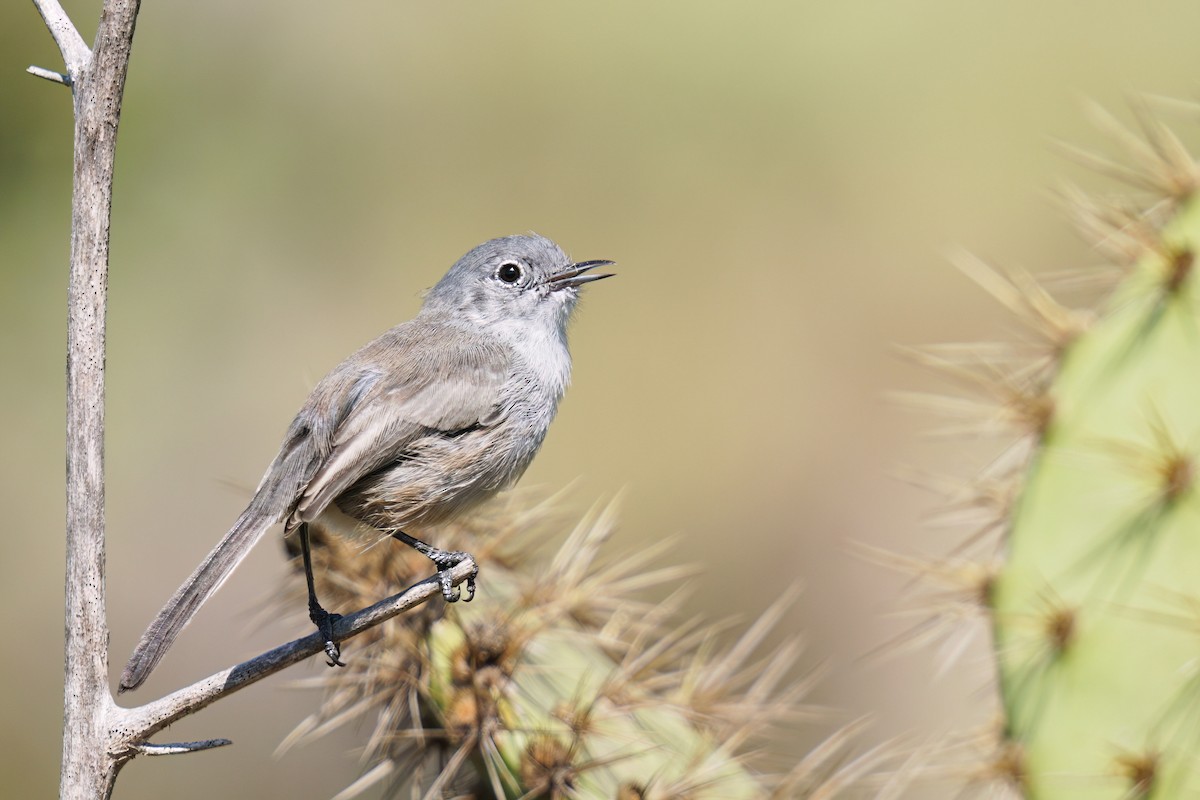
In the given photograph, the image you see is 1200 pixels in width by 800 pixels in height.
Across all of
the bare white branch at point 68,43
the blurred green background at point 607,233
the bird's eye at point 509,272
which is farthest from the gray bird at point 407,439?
the blurred green background at point 607,233

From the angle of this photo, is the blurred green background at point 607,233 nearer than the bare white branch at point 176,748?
No

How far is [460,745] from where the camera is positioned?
2.47 meters

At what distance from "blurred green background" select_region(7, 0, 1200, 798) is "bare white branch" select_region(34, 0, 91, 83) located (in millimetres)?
4257

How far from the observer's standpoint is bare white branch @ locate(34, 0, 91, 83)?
1791mm

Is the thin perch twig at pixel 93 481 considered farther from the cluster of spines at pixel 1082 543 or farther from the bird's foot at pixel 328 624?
the cluster of spines at pixel 1082 543

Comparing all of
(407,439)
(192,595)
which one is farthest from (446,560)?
(192,595)

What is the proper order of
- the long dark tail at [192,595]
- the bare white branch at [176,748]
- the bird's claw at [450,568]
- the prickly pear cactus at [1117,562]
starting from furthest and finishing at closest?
1. the bird's claw at [450,568]
2. the prickly pear cactus at [1117,562]
3. the long dark tail at [192,595]
4. the bare white branch at [176,748]

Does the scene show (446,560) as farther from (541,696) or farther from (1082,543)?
(1082,543)

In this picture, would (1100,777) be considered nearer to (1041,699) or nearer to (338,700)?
(1041,699)

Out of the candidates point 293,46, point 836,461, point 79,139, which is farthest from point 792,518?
point 79,139

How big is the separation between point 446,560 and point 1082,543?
1.27 m

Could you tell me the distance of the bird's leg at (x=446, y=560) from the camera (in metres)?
2.40

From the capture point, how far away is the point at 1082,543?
2.25 meters

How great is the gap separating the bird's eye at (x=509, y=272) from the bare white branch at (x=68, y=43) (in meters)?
1.39
